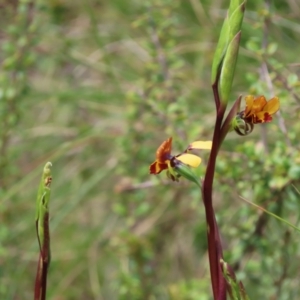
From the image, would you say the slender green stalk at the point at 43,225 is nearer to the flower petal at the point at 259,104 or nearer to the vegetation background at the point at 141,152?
the flower petal at the point at 259,104

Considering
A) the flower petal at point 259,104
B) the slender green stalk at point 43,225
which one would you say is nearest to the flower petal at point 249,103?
the flower petal at point 259,104

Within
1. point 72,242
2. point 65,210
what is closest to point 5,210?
point 65,210

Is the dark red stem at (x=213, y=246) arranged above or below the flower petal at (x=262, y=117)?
below

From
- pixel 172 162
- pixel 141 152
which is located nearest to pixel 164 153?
pixel 172 162

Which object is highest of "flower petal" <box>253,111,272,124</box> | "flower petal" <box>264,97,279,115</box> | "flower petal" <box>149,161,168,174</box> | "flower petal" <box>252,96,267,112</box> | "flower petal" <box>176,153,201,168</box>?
"flower petal" <box>252,96,267,112</box>

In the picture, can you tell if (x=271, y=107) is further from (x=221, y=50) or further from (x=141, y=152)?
(x=141, y=152)

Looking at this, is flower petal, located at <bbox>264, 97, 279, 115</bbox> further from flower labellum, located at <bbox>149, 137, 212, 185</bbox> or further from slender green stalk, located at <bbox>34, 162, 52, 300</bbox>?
slender green stalk, located at <bbox>34, 162, 52, 300</bbox>

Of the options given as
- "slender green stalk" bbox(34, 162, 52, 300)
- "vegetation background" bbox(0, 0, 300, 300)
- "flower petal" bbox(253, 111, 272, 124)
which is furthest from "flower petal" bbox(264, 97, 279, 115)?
"vegetation background" bbox(0, 0, 300, 300)
